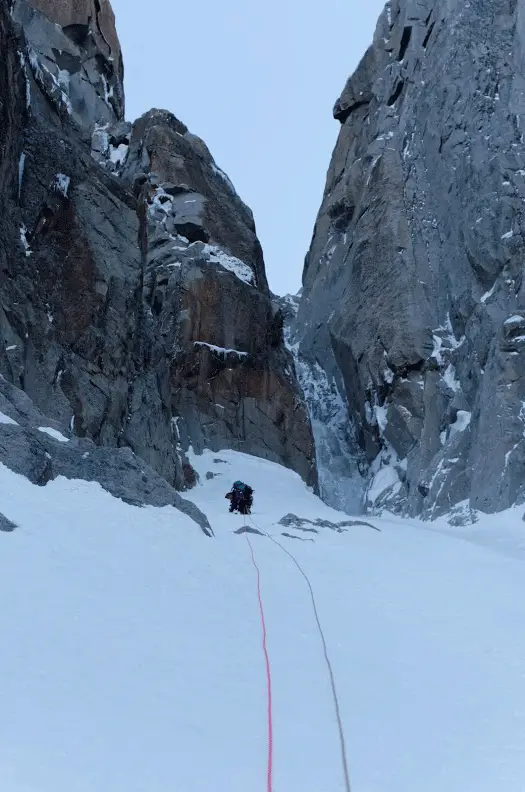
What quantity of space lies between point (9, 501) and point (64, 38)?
4792 centimetres

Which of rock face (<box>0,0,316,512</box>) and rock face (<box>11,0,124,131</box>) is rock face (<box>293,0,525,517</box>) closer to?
rock face (<box>0,0,316,512</box>)

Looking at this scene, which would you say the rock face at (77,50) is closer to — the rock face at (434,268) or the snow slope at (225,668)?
the rock face at (434,268)

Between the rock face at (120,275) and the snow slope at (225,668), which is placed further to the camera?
the rock face at (120,275)

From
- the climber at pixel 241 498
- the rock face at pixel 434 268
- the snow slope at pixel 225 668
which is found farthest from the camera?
the rock face at pixel 434 268

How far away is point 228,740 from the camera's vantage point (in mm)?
4852

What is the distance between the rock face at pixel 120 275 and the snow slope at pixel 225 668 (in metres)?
5.00

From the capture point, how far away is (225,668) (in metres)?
6.18

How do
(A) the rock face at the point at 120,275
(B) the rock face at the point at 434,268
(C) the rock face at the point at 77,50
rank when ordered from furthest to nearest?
(C) the rock face at the point at 77,50 → (B) the rock face at the point at 434,268 → (A) the rock face at the point at 120,275

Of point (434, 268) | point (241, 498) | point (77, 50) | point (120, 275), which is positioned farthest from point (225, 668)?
point (77, 50)

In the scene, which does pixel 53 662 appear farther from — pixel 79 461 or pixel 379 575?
pixel 79 461

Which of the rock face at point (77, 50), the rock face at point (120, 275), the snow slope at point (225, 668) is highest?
the rock face at point (77, 50)

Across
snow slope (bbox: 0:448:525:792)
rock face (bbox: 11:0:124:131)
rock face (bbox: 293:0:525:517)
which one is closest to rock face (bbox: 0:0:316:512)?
rock face (bbox: 11:0:124:131)

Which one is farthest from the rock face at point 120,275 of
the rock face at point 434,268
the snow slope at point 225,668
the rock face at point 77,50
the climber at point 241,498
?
the rock face at point 434,268

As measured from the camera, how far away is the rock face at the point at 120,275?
75.4ft
